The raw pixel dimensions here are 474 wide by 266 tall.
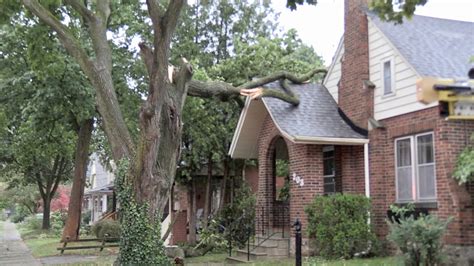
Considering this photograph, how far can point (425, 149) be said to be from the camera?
45.3ft

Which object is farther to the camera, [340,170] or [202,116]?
[202,116]

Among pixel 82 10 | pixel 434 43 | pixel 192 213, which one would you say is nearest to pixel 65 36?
pixel 82 10

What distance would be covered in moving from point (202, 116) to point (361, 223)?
8.25 m

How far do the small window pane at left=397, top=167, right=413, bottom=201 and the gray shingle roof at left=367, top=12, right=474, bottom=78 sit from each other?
8.20 feet

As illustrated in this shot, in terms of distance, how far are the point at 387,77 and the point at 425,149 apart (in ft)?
7.34

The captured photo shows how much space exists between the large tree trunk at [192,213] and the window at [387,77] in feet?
33.1

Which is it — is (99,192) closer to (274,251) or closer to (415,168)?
(274,251)

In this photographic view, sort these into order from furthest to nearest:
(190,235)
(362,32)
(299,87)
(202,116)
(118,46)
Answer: (118,46), (190,235), (202,116), (299,87), (362,32)

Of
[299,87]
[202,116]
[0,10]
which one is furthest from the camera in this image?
[202,116]

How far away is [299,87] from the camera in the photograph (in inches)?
699

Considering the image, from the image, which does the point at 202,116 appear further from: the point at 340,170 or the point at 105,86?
the point at 105,86

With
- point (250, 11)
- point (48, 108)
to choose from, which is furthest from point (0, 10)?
point (250, 11)

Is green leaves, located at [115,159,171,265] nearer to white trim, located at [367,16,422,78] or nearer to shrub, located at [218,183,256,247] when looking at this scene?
shrub, located at [218,183,256,247]

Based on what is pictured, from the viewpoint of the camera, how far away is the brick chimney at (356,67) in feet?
51.1
